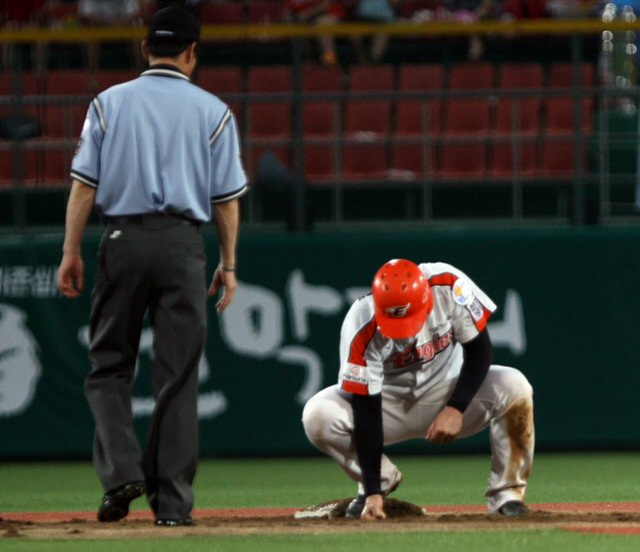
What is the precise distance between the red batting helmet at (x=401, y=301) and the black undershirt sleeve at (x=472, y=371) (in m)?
0.29

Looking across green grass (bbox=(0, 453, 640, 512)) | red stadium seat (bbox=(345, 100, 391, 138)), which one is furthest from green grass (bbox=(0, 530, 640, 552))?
red stadium seat (bbox=(345, 100, 391, 138))

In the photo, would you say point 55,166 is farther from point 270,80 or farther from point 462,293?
point 462,293

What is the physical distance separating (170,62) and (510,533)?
2229 millimetres

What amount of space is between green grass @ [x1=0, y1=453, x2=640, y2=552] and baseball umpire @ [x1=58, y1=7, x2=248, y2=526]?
48 centimetres

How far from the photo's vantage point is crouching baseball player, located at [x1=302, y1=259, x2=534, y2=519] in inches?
234

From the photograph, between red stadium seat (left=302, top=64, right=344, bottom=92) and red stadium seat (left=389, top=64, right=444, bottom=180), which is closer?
red stadium seat (left=389, top=64, right=444, bottom=180)

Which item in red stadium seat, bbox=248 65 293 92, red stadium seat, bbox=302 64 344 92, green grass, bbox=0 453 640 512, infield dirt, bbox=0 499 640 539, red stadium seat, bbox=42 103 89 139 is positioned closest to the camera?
infield dirt, bbox=0 499 640 539

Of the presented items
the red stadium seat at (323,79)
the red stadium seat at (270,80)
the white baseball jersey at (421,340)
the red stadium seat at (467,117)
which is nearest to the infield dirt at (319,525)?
the white baseball jersey at (421,340)

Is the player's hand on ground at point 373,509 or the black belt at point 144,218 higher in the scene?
the black belt at point 144,218

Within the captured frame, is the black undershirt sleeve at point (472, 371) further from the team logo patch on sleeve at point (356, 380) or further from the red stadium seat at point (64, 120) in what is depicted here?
the red stadium seat at point (64, 120)

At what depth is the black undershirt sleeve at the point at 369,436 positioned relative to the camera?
5926 mm

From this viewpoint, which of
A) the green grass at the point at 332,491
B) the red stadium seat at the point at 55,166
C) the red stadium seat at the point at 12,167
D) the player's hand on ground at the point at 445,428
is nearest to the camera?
the green grass at the point at 332,491

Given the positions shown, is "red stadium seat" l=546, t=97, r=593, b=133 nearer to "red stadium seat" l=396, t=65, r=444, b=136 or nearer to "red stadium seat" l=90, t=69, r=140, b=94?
"red stadium seat" l=396, t=65, r=444, b=136

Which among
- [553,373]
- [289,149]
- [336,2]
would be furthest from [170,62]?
[336,2]
